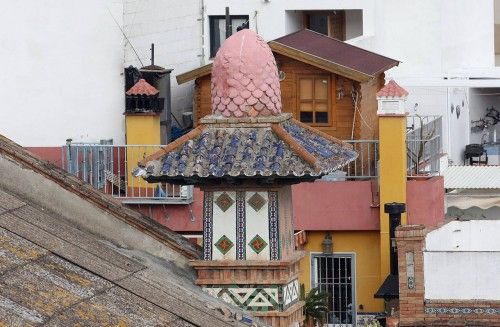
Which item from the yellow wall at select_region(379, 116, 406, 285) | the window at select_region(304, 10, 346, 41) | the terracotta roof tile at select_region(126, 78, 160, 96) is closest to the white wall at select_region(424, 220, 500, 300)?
the yellow wall at select_region(379, 116, 406, 285)

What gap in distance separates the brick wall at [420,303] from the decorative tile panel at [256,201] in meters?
10.2

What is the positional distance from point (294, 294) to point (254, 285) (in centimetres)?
64

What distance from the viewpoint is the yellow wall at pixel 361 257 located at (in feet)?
124

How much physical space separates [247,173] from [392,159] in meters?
17.9

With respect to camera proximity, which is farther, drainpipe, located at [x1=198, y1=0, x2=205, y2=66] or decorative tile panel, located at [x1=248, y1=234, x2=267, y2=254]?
drainpipe, located at [x1=198, y1=0, x2=205, y2=66]

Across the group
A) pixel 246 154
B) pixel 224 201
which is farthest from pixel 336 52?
pixel 246 154

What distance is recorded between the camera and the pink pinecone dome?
69.9 feet

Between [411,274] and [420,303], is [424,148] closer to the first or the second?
[411,274]

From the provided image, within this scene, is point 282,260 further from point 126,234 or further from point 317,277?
point 317,277

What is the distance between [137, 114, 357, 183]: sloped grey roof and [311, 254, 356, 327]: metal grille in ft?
52.3

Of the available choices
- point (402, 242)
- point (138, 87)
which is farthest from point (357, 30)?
point (402, 242)

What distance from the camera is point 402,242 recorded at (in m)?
32.0

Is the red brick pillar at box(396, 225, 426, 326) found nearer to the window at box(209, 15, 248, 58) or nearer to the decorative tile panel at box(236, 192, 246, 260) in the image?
the decorative tile panel at box(236, 192, 246, 260)

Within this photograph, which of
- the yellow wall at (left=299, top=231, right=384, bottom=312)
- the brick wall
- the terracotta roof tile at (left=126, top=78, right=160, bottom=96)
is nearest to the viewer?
the brick wall
